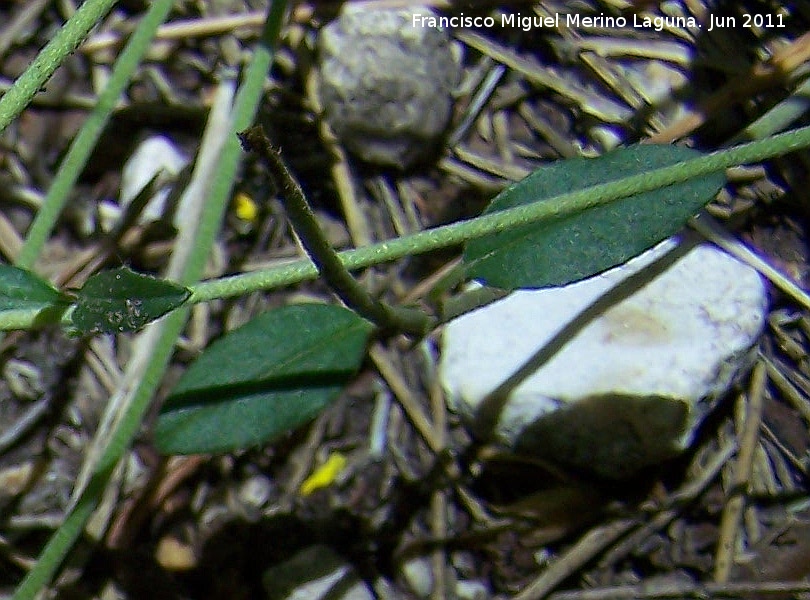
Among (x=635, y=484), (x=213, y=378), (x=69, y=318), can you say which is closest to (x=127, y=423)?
(x=213, y=378)

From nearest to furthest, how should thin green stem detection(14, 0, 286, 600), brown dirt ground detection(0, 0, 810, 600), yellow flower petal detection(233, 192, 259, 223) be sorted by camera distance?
thin green stem detection(14, 0, 286, 600)
brown dirt ground detection(0, 0, 810, 600)
yellow flower petal detection(233, 192, 259, 223)

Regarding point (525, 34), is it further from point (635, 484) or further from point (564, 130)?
point (635, 484)

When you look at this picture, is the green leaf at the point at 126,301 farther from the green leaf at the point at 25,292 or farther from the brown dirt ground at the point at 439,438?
the brown dirt ground at the point at 439,438

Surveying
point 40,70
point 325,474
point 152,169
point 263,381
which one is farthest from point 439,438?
point 40,70

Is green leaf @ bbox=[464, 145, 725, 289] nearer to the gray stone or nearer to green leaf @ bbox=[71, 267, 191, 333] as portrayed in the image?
green leaf @ bbox=[71, 267, 191, 333]

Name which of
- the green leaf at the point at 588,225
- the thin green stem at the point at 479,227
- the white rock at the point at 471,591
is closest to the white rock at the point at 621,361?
the white rock at the point at 471,591

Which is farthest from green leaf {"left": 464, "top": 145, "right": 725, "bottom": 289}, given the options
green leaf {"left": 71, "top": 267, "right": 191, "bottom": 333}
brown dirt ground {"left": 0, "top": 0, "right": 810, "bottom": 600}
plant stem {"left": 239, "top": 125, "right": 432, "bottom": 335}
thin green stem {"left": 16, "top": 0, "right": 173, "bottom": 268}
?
thin green stem {"left": 16, "top": 0, "right": 173, "bottom": 268}

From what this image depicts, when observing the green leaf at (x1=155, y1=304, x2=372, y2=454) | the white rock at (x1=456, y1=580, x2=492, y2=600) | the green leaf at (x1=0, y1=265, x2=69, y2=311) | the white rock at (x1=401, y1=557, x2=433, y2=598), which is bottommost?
the white rock at (x1=456, y1=580, x2=492, y2=600)
